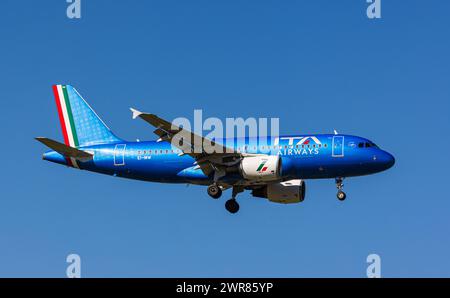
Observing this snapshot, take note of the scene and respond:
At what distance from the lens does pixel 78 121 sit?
67.6m

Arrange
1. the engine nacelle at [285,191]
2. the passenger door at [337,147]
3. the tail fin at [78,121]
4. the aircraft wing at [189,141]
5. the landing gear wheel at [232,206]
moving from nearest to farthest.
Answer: the aircraft wing at [189,141], the passenger door at [337,147], the landing gear wheel at [232,206], the engine nacelle at [285,191], the tail fin at [78,121]

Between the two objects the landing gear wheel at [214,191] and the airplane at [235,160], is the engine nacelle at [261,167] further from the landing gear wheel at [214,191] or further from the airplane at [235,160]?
the landing gear wheel at [214,191]

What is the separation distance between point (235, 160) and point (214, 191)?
99.9 inches

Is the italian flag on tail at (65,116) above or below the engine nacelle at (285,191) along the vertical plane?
above

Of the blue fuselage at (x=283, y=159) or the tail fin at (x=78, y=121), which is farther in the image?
the tail fin at (x=78, y=121)

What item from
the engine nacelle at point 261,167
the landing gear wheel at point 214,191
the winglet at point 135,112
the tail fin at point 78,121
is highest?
the tail fin at point 78,121

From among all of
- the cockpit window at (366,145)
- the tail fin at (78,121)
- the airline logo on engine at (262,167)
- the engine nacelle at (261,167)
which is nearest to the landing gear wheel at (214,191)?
the engine nacelle at (261,167)

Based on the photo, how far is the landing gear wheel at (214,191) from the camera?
196 ft

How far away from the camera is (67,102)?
6925cm

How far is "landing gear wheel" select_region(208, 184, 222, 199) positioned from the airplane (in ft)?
0.21

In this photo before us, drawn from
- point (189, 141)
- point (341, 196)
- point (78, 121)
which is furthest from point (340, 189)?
point (78, 121)
